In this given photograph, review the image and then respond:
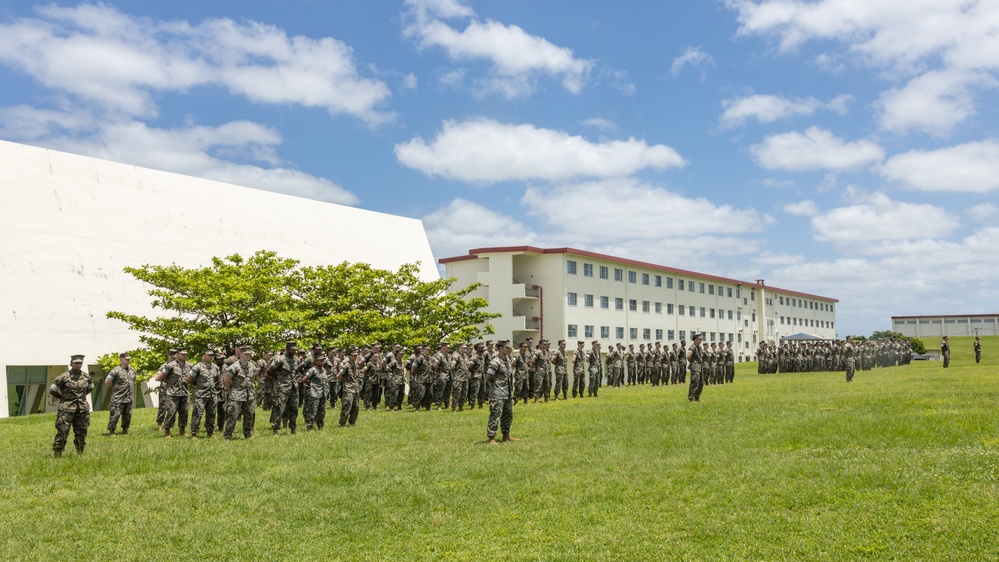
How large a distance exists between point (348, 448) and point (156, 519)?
5.25 metres

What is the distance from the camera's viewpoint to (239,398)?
16.1m

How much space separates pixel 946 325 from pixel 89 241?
4450 inches

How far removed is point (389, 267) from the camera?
4791cm

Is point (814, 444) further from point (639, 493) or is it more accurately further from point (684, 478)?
point (639, 493)

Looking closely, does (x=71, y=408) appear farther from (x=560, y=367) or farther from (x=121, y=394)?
(x=560, y=367)

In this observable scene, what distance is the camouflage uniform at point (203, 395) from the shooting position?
16.9 m

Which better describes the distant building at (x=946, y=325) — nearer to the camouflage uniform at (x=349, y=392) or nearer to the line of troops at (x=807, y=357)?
the line of troops at (x=807, y=357)

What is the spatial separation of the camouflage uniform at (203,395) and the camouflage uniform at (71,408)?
3.11m

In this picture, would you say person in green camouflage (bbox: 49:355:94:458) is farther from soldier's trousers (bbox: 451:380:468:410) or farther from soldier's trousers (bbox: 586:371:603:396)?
soldier's trousers (bbox: 586:371:603:396)

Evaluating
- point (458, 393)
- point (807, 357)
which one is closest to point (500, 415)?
point (458, 393)

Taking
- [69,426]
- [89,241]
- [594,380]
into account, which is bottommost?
[69,426]

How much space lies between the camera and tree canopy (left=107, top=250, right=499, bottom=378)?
27.9m

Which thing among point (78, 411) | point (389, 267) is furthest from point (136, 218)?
point (78, 411)

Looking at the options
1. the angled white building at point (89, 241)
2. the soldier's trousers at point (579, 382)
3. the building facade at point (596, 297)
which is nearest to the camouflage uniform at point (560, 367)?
the soldier's trousers at point (579, 382)
